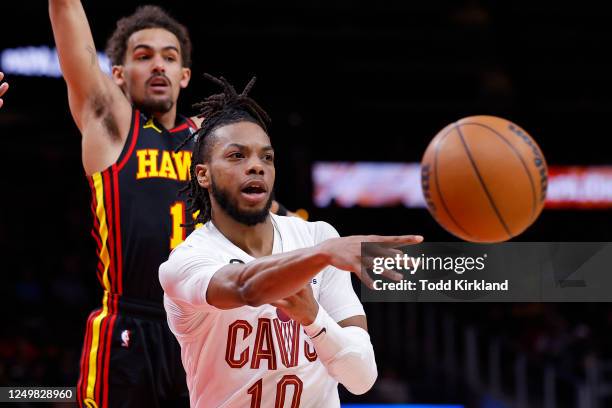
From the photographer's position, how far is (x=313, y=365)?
3.24 meters

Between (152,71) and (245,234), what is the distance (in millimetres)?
1390

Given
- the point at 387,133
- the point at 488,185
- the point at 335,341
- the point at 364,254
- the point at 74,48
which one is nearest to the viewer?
the point at 364,254

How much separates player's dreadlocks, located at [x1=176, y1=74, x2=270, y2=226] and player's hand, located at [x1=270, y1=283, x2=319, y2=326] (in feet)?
2.68

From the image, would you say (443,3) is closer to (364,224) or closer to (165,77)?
(364,224)

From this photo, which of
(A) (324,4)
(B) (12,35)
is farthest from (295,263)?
(A) (324,4)

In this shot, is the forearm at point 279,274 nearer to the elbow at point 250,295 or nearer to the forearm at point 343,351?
the elbow at point 250,295

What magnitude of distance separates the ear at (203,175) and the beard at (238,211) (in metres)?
0.13

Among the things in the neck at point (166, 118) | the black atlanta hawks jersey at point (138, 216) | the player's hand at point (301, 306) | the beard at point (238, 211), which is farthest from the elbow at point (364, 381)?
the neck at point (166, 118)

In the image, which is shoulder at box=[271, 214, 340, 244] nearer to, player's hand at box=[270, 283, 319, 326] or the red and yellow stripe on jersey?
player's hand at box=[270, 283, 319, 326]

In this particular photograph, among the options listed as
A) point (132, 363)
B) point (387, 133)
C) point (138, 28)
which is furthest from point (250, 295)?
point (387, 133)

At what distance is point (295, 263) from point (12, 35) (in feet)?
29.8

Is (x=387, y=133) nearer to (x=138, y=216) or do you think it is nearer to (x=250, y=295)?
(x=138, y=216)

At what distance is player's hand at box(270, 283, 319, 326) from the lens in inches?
112

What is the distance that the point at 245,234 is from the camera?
11.1 ft
